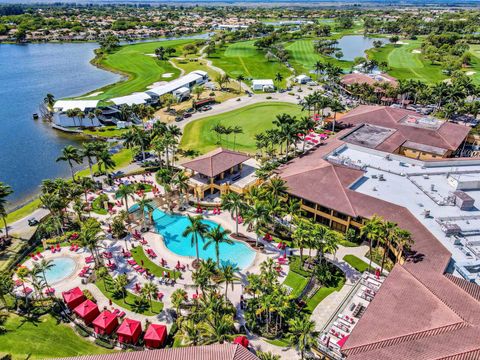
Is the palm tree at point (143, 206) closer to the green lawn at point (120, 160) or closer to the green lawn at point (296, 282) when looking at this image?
the green lawn at point (120, 160)

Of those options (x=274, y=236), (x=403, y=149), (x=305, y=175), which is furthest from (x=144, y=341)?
(x=403, y=149)

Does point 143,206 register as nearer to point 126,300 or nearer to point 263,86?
point 126,300

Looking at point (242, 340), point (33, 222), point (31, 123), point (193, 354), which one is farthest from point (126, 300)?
point (31, 123)

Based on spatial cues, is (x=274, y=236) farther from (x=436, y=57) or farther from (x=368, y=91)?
(x=436, y=57)

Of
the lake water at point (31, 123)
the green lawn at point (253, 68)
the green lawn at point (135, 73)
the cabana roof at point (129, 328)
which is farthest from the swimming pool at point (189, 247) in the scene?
the green lawn at point (253, 68)

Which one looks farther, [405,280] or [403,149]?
[403,149]

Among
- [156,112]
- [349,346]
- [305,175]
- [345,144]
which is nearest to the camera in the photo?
[349,346]
